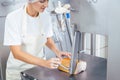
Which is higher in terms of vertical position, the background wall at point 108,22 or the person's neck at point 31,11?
the person's neck at point 31,11

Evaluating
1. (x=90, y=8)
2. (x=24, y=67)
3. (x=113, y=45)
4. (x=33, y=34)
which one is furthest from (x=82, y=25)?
(x=24, y=67)

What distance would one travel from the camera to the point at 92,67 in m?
1.21

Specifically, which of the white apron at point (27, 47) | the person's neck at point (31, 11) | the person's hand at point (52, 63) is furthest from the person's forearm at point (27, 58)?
the person's neck at point (31, 11)

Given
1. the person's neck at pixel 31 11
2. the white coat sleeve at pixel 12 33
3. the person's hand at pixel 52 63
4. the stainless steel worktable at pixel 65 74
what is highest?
the person's neck at pixel 31 11

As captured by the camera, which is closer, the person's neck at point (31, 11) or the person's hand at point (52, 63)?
the person's hand at point (52, 63)

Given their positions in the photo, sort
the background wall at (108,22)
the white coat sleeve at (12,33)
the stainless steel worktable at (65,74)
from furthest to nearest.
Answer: the white coat sleeve at (12,33), the stainless steel worktable at (65,74), the background wall at (108,22)

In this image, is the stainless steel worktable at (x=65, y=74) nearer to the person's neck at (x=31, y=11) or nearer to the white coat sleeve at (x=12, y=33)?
the white coat sleeve at (x=12, y=33)

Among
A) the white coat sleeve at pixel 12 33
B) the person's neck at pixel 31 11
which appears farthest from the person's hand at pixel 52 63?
the person's neck at pixel 31 11

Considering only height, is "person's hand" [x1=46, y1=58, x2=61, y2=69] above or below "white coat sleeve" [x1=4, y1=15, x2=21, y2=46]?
below

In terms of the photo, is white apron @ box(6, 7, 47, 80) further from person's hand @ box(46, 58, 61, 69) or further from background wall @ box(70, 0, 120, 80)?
background wall @ box(70, 0, 120, 80)

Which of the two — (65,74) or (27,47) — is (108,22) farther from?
(27,47)

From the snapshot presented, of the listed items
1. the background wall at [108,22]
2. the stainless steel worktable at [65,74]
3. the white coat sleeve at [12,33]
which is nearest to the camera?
the background wall at [108,22]

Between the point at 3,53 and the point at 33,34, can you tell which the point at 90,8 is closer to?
the point at 33,34

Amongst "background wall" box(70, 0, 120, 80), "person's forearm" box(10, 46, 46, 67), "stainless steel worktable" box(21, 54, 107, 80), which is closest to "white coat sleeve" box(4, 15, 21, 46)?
"person's forearm" box(10, 46, 46, 67)
